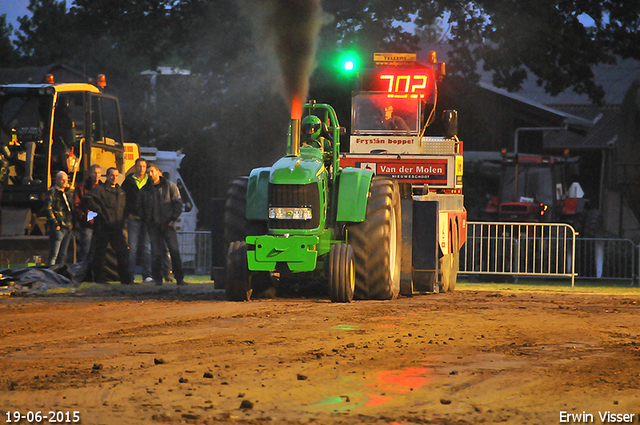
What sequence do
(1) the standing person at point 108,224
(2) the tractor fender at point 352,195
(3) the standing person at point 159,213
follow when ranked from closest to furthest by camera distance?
(2) the tractor fender at point 352,195 → (1) the standing person at point 108,224 → (3) the standing person at point 159,213

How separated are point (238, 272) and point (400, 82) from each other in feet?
20.4

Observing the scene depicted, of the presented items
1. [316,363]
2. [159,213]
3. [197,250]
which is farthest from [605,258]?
[316,363]

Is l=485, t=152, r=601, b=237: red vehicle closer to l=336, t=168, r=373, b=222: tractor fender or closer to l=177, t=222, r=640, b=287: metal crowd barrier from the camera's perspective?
l=177, t=222, r=640, b=287: metal crowd barrier

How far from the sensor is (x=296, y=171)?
11.2m

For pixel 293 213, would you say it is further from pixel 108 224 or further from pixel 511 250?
pixel 511 250

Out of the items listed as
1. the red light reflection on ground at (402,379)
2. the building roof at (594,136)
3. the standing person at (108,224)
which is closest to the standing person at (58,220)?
the standing person at (108,224)

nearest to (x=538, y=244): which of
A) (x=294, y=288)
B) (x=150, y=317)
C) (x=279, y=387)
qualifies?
(x=294, y=288)

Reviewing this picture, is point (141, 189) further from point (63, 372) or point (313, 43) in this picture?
point (63, 372)

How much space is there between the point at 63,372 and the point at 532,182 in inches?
725

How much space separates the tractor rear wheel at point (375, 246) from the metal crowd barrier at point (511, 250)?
6.28 meters

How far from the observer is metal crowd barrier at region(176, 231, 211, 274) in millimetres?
20328

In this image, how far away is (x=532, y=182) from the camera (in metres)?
23.1

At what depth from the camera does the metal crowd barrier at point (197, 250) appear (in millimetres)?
20328

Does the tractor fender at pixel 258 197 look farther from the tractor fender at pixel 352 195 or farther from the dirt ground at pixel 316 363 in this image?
the dirt ground at pixel 316 363
